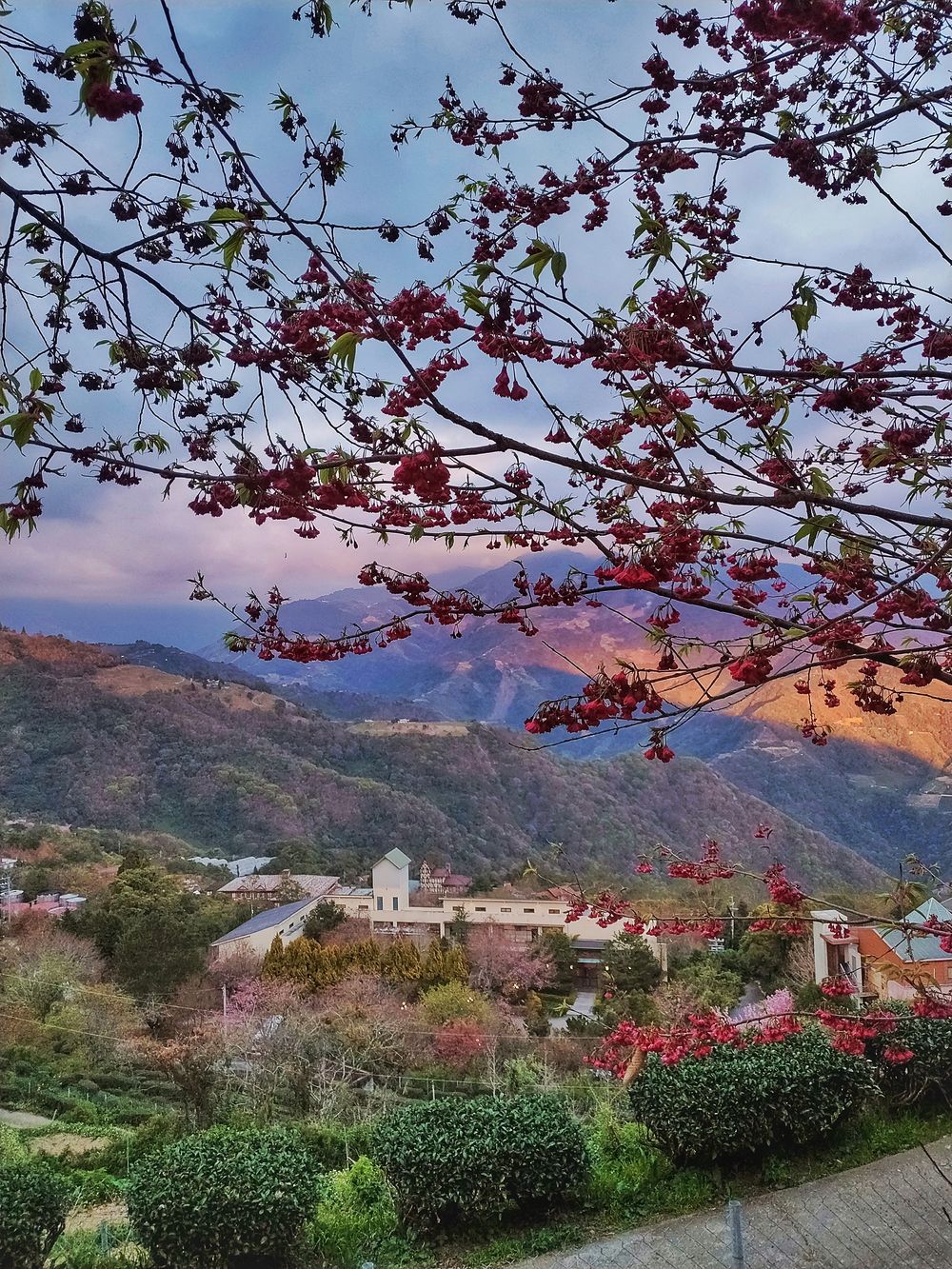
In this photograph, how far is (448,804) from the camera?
7215 millimetres

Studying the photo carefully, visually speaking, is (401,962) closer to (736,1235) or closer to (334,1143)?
(334,1143)

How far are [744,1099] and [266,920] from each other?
3.63 metres

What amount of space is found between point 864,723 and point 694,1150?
14.5ft

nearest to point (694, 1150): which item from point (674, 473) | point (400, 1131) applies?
point (400, 1131)

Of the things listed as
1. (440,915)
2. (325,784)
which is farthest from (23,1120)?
(325,784)

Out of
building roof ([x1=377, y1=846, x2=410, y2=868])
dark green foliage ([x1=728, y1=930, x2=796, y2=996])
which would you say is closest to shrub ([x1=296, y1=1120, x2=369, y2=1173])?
building roof ([x1=377, y1=846, x2=410, y2=868])

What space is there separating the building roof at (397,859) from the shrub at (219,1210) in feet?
10.8

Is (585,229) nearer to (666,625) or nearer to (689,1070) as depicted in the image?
(666,625)

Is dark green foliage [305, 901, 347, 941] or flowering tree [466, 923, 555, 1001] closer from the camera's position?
flowering tree [466, 923, 555, 1001]

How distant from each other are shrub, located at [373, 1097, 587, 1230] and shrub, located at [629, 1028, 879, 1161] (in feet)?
1.29

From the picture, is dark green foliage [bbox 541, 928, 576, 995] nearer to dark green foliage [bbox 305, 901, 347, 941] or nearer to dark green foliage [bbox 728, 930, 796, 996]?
dark green foliage [bbox 728, 930, 796, 996]

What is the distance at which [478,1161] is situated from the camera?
3.07 metres

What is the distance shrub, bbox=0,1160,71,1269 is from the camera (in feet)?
8.98

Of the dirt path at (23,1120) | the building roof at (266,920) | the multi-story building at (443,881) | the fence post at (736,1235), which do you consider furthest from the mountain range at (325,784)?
the fence post at (736,1235)
